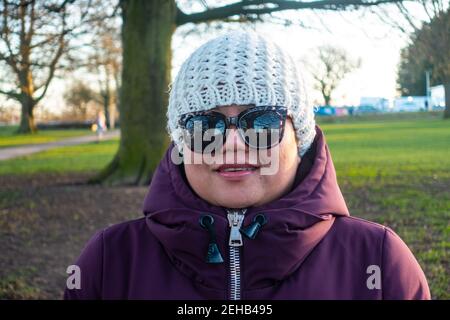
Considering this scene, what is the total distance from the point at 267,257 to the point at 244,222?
0.39ft

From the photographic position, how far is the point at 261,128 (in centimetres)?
170

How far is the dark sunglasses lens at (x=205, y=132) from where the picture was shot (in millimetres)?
1702

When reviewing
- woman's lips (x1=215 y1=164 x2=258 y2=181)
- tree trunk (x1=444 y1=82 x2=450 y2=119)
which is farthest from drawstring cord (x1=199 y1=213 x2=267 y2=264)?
Answer: tree trunk (x1=444 y1=82 x2=450 y2=119)

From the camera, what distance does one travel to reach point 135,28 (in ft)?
33.4

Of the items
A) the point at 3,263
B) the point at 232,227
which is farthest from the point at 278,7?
the point at 232,227

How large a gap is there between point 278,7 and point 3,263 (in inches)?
222

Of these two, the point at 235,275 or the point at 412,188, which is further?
the point at 412,188

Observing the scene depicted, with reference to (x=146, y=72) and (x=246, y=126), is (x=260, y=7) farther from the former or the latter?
(x=246, y=126)

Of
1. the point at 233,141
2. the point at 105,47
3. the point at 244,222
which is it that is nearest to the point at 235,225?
the point at 244,222

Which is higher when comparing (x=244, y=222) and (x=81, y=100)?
(x=81, y=100)

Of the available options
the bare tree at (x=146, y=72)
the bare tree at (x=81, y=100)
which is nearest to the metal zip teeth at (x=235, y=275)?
the bare tree at (x=146, y=72)

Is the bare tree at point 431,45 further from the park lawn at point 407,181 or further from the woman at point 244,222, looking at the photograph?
the woman at point 244,222

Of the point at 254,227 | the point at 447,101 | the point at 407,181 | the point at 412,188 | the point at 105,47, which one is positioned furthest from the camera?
the point at 105,47
